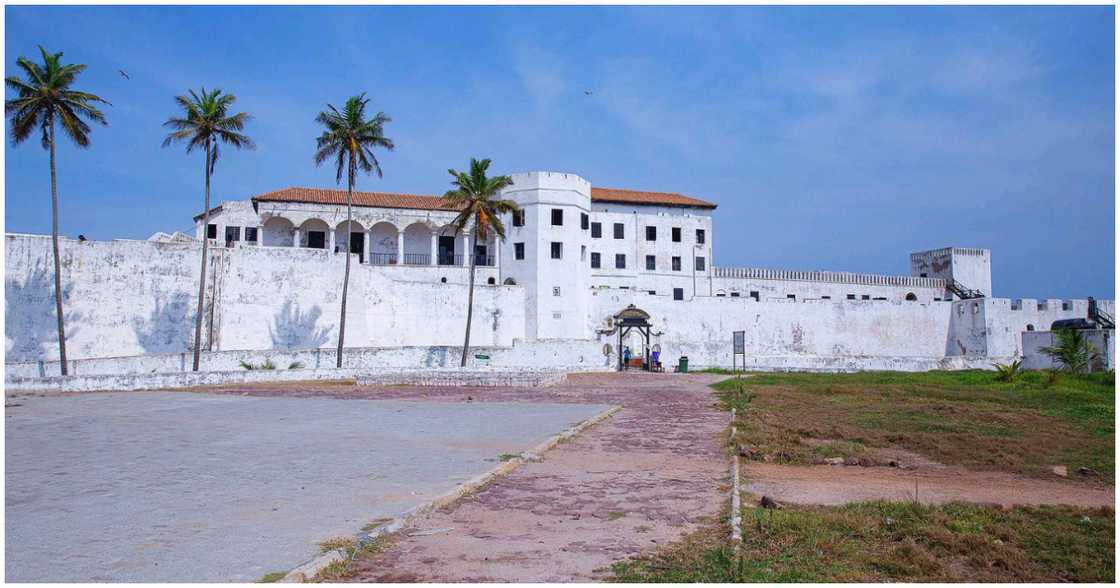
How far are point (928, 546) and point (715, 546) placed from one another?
61.2 inches

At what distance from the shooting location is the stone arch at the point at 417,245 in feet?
149

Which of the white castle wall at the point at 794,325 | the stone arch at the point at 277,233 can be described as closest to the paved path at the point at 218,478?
the white castle wall at the point at 794,325

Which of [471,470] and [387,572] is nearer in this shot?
[387,572]

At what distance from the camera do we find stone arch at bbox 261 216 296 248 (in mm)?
43156

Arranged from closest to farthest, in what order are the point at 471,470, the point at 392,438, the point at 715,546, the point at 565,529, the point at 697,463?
the point at 715,546, the point at 565,529, the point at 471,470, the point at 697,463, the point at 392,438

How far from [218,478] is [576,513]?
393cm

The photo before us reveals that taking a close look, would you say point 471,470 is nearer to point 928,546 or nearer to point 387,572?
point 387,572

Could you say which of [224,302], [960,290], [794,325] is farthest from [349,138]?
[960,290]

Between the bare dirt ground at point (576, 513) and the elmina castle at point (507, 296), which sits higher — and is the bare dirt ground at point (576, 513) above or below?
below

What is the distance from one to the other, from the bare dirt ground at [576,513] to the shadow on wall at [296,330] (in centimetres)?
2633

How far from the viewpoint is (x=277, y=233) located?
43.8 metres

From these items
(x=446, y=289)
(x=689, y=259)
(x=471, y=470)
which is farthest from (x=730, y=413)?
(x=689, y=259)

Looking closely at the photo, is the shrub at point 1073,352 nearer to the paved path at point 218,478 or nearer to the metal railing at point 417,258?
the paved path at point 218,478

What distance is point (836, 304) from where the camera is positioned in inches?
1745
